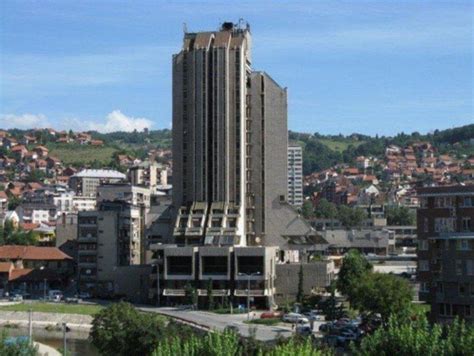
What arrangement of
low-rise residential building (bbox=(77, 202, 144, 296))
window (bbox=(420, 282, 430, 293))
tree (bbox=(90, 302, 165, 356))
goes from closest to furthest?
tree (bbox=(90, 302, 165, 356)) → window (bbox=(420, 282, 430, 293)) → low-rise residential building (bbox=(77, 202, 144, 296))

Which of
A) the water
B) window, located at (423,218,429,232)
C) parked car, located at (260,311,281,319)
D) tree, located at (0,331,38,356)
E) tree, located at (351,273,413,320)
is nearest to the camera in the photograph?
tree, located at (0,331,38,356)

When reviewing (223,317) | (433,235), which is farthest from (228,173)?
(433,235)

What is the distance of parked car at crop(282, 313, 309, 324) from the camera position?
230ft

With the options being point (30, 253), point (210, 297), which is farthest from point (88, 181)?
point (210, 297)

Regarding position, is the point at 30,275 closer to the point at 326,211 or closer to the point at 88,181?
the point at 326,211

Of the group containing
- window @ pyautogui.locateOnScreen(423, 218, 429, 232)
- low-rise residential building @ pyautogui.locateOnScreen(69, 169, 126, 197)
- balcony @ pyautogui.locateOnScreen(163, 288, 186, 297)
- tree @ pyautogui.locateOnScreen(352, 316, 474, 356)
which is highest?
low-rise residential building @ pyautogui.locateOnScreen(69, 169, 126, 197)

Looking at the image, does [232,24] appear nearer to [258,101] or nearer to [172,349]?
[258,101]

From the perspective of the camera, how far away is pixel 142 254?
104 metres

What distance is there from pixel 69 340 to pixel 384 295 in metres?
25.3

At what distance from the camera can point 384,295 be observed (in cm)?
5959

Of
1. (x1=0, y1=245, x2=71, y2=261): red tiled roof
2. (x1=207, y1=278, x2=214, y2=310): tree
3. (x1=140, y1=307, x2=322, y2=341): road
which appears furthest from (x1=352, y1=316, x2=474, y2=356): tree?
(x1=0, y1=245, x2=71, y2=261): red tiled roof

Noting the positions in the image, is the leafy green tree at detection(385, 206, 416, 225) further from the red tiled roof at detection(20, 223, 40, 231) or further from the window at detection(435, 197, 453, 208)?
the window at detection(435, 197, 453, 208)

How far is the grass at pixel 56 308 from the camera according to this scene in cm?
8031

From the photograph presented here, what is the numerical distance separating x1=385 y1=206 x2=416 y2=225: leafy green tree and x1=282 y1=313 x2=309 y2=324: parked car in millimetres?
100077
